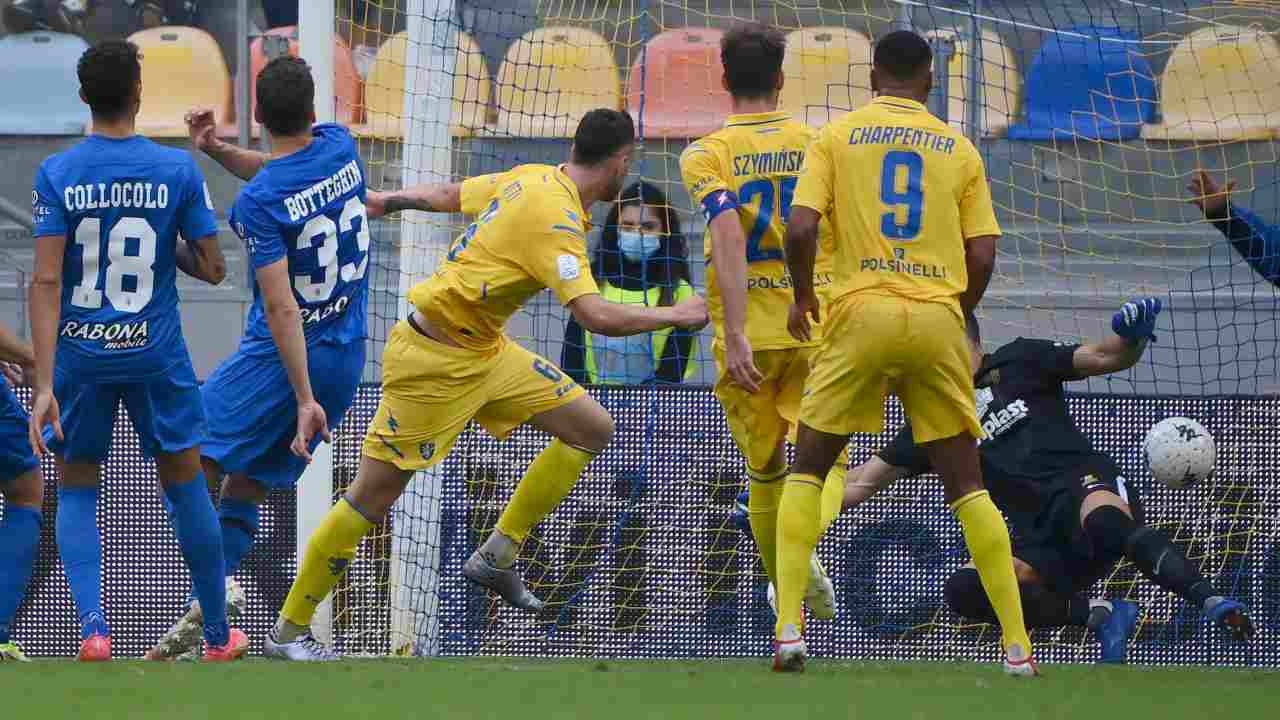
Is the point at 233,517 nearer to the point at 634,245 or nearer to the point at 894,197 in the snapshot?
the point at 894,197

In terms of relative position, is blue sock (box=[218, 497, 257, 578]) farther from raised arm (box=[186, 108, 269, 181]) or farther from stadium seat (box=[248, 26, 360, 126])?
stadium seat (box=[248, 26, 360, 126])

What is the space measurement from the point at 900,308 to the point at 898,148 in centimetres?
48

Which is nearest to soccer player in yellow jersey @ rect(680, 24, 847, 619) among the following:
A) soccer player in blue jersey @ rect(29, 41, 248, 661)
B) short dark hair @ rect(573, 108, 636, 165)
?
short dark hair @ rect(573, 108, 636, 165)

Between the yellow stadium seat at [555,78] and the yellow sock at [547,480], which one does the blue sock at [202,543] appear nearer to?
the yellow sock at [547,480]

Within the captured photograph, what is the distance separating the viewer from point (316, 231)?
20.2 feet

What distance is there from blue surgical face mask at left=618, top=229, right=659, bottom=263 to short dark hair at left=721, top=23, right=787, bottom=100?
2869mm

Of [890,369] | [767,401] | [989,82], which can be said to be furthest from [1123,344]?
[989,82]

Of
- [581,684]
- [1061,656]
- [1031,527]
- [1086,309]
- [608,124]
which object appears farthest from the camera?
[1086,309]

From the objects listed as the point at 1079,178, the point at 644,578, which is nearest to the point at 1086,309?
the point at 1079,178

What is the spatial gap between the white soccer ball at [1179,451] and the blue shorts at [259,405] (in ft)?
11.6

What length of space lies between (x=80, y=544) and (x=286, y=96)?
1652mm

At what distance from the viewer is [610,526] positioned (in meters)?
8.05

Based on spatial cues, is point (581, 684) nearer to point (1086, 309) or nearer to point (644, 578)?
point (644, 578)

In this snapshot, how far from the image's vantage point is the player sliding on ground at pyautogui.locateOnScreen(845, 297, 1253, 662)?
7.00m
